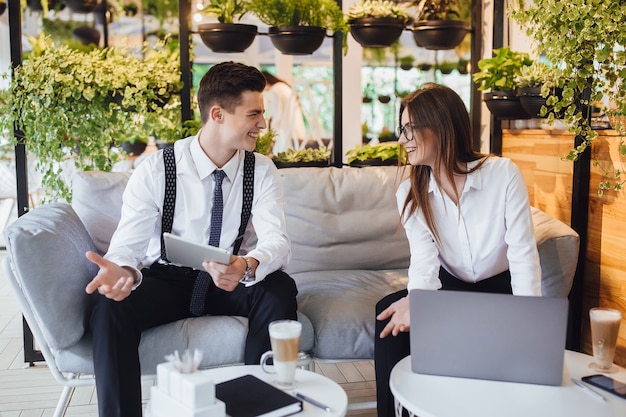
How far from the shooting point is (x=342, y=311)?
245 cm

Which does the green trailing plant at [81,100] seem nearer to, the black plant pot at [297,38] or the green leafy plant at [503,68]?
the black plant pot at [297,38]

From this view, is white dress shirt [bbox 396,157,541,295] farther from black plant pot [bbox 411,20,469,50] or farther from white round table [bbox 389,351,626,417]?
black plant pot [bbox 411,20,469,50]

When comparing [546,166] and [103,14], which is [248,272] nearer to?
[546,166]

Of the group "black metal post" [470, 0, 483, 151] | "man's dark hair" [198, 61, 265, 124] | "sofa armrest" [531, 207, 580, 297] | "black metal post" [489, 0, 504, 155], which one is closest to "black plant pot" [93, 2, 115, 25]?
"man's dark hair" [198, 61, 265, 124]

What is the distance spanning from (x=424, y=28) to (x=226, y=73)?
1.24m

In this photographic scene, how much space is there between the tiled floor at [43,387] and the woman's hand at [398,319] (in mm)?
807

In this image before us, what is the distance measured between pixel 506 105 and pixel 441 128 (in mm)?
1035

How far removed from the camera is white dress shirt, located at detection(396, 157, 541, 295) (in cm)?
212

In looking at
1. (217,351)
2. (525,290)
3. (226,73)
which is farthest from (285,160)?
(525,290)

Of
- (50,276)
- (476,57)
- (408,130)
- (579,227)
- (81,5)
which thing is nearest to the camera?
(50,276)

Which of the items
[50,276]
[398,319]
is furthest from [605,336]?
[50,276]

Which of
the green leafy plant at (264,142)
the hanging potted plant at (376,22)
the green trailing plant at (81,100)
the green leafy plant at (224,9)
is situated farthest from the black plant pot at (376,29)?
the green trailing plant at (81,100)

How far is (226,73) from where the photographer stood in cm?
252

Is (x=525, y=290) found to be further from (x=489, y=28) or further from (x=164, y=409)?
(x=489, y=28)
